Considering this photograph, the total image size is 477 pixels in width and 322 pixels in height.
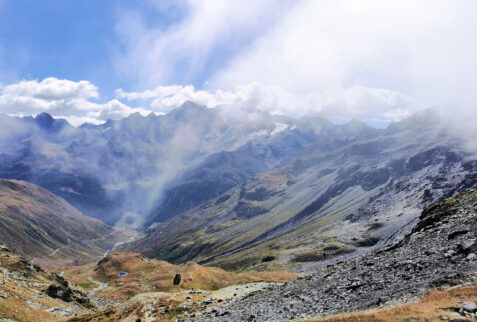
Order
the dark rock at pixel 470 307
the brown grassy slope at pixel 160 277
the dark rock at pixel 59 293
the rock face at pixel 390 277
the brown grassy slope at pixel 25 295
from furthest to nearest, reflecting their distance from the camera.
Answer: the brown grassy slope at pixel 160 277, the dark rock at pixel 59 293, the brown grassy slope at pixel 25 295, the rock face at pixel 390 277, the dark rock at pixel 470 307

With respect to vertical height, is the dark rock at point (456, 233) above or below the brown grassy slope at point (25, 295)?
below

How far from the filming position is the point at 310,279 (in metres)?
52.9

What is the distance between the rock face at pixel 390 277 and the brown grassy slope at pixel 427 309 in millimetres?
1716

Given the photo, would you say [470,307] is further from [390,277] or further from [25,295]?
[25,295]

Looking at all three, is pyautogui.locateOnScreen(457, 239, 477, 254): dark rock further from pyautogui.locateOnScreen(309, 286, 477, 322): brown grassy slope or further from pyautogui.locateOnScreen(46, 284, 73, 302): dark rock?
pyautogui.locateOnScreen(46, 284, 73, 302): dark rock

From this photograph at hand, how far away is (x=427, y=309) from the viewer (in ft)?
86.7

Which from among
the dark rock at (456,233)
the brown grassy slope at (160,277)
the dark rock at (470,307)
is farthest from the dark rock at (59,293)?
the dark rock at (470,307)

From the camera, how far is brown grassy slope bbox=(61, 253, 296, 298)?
115 meters

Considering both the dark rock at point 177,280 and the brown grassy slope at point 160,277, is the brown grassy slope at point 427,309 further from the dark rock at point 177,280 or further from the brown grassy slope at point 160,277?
the dark rock at point 177,280

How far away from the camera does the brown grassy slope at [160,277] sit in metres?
115

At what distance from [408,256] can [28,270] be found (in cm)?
9832

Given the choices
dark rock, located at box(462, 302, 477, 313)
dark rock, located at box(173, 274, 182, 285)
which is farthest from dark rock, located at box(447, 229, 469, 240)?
dark rock, located at box(173, 274, 182, 285)

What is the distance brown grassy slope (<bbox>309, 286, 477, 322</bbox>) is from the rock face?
172cm

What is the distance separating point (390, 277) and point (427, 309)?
12051mm
